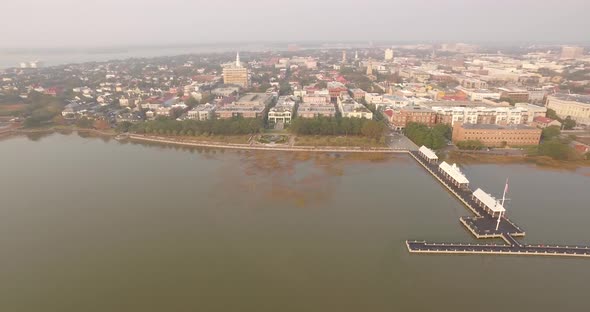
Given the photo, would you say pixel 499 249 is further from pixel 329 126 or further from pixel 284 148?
pixel 329 126

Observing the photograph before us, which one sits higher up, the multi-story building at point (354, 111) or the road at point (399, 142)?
the multi-story building at point (354, 111)

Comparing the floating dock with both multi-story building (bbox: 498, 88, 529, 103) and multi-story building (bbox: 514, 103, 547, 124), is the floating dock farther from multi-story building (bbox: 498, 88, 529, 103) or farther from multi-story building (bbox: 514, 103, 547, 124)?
multi-story building (bbox: 498, 88, 529, 103)

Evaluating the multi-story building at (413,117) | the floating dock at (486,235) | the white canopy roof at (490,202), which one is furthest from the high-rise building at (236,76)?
the white canopy roof at (490,202)

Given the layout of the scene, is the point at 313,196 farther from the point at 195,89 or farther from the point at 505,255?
the point at 195,89

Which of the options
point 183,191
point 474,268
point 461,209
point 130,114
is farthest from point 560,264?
point 130,114

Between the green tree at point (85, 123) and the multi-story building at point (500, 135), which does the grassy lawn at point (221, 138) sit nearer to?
the green tree at point (85, 123)

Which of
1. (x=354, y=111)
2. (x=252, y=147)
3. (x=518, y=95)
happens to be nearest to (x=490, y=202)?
(x=252, y=147)
